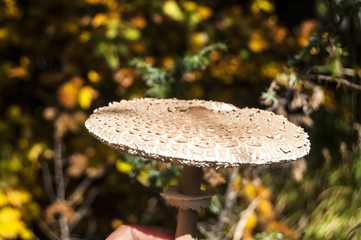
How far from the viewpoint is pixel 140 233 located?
8.29ft

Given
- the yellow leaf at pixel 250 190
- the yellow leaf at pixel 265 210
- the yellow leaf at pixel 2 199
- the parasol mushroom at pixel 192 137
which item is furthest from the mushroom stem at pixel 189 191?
the yellow leaf at pixel 2 199

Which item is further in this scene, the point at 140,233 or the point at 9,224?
the point at 9,224

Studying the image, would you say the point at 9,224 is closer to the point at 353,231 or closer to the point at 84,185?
the point at 84,185

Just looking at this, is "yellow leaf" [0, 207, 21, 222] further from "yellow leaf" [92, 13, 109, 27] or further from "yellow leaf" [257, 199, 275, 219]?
A: "yellow leaf" [257, 199, 275, 219]

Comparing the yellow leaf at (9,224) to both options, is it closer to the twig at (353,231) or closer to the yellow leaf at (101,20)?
the yellow leaf at (101,20)

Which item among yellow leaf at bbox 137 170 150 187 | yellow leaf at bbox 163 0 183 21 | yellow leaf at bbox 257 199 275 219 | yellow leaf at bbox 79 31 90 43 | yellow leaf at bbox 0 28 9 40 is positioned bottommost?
yellow leaf at bbox 257 199 275 219

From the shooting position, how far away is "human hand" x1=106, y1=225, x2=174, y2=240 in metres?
2.44

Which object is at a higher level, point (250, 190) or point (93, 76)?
point (93, 76)

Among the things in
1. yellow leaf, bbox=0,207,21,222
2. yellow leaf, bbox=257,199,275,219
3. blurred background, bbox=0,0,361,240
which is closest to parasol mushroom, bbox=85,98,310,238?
blurred background, bbox=0,0,361,240

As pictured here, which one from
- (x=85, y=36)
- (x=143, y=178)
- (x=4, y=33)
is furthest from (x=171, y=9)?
(x=4, y=33)

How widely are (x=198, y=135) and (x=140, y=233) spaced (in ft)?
4.16

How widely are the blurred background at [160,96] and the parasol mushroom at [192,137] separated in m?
0.65

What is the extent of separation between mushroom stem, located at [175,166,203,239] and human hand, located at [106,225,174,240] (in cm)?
33

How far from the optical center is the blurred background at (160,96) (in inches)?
121
